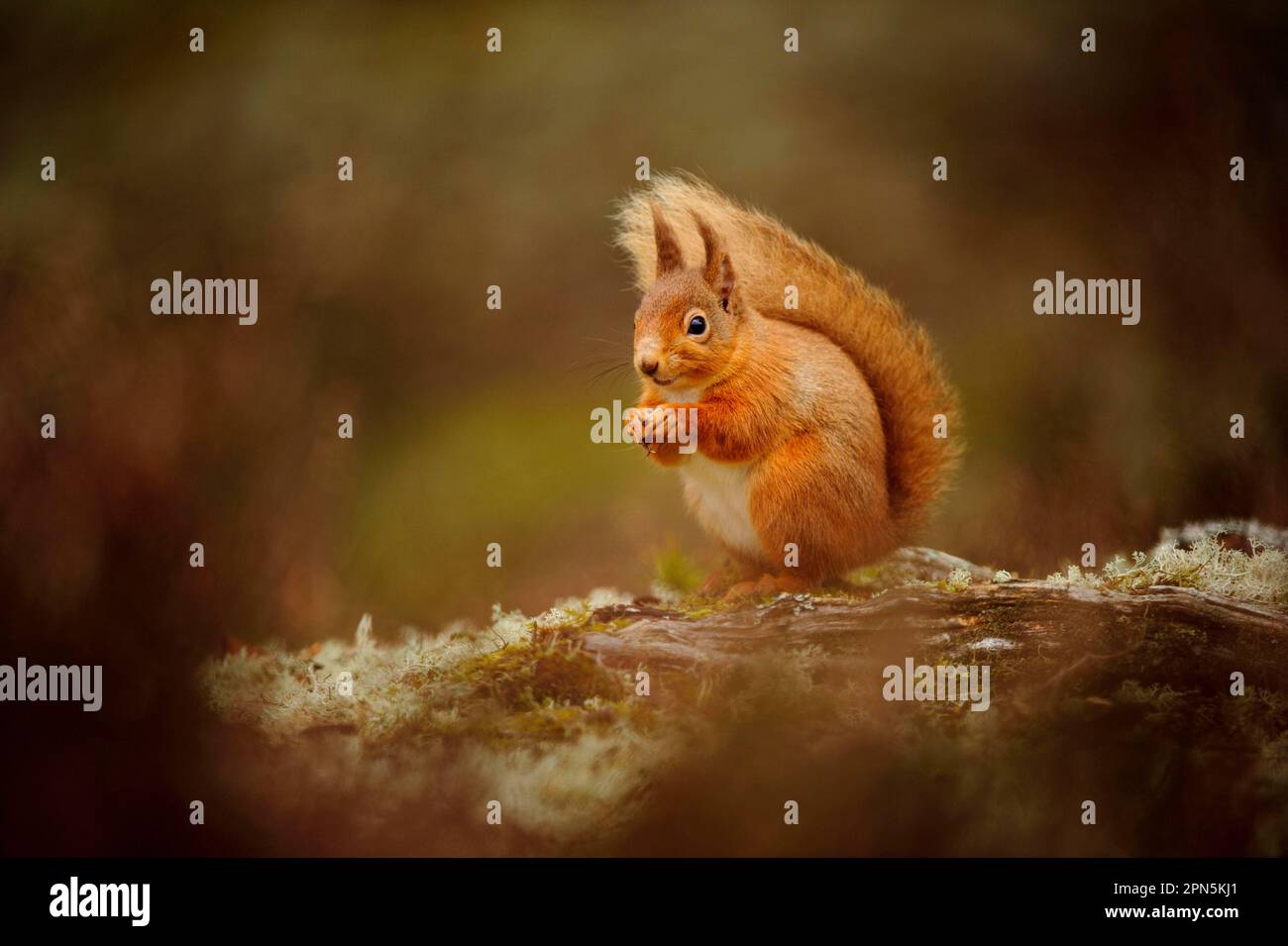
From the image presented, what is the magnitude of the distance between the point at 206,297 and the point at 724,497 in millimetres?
1373

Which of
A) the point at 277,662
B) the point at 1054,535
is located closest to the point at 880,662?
the point at 1054,535

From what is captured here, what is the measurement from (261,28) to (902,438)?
1.87m

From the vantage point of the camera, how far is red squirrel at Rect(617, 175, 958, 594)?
7.13 ft

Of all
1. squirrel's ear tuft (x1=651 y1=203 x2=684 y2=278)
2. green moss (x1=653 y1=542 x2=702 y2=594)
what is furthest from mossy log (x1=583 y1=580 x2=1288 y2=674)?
squirrel's ear tuft (x1=651 y1=203 x2=684 y2=278)

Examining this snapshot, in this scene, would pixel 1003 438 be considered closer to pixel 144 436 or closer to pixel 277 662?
pixel 277 662

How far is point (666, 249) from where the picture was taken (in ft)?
7.21

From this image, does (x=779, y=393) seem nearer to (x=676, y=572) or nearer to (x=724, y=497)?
(x=724, y=497)

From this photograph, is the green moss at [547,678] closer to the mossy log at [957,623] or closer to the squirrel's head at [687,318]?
the mossy log at [957,623]

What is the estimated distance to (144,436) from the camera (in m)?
2.46

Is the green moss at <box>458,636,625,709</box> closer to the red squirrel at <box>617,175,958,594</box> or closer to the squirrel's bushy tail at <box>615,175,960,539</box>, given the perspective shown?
the red squirrel at <box>617,175,958,594</box>

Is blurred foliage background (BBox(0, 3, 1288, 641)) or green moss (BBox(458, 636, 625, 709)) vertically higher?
blurred foliage background (BBox(0, 3, 1288, 641))
